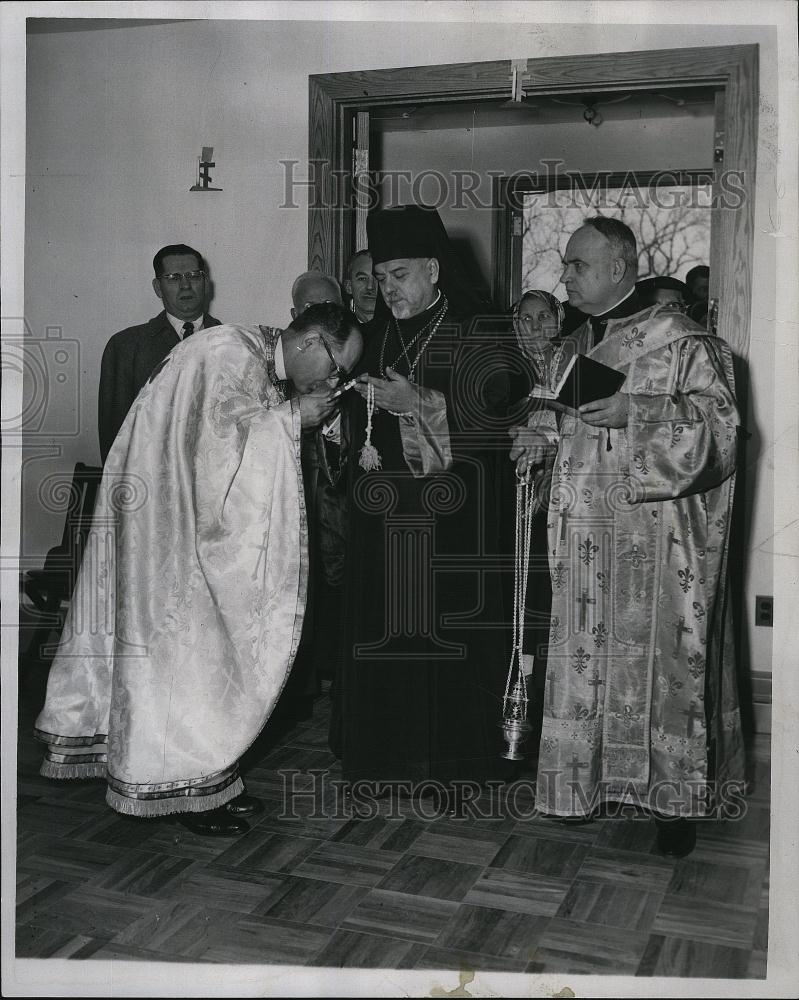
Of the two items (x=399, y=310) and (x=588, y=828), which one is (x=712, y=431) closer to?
(x=399, y=310)

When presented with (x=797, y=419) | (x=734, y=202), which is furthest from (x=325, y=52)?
(x=797, y=419)

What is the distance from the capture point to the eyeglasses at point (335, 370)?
3.31 m

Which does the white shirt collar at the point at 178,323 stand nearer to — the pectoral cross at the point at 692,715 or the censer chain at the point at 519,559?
the censer chain at the point at 519,559

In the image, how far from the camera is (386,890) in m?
2.95

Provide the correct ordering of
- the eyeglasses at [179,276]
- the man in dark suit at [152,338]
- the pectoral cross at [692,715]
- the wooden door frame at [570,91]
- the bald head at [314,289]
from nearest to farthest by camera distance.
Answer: the pectoral cross at [692,715] → the wooden door frame at [570,91] → the man in dark suit at [152,338] → the eyeglasses at [179,276] → the bald head at [314,289]

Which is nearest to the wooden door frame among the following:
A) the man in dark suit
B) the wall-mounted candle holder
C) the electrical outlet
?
the wall-mounted candle holder

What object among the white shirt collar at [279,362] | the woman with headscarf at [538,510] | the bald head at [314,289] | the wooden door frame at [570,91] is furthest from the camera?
the bald head at [314,289]

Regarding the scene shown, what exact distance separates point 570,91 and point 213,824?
2.87m

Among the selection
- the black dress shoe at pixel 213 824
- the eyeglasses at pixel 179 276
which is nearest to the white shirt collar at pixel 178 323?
the eyeglasses at pixel 179 276

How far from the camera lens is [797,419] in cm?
275

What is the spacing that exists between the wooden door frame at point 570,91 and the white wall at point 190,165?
0.05m

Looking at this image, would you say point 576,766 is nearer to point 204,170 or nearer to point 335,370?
point 335,370

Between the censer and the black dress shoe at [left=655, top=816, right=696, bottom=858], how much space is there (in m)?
0.49

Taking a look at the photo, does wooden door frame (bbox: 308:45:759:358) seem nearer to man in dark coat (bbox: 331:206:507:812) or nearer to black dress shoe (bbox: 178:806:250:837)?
man in dark coat (bbox: 331:206:507:812)
